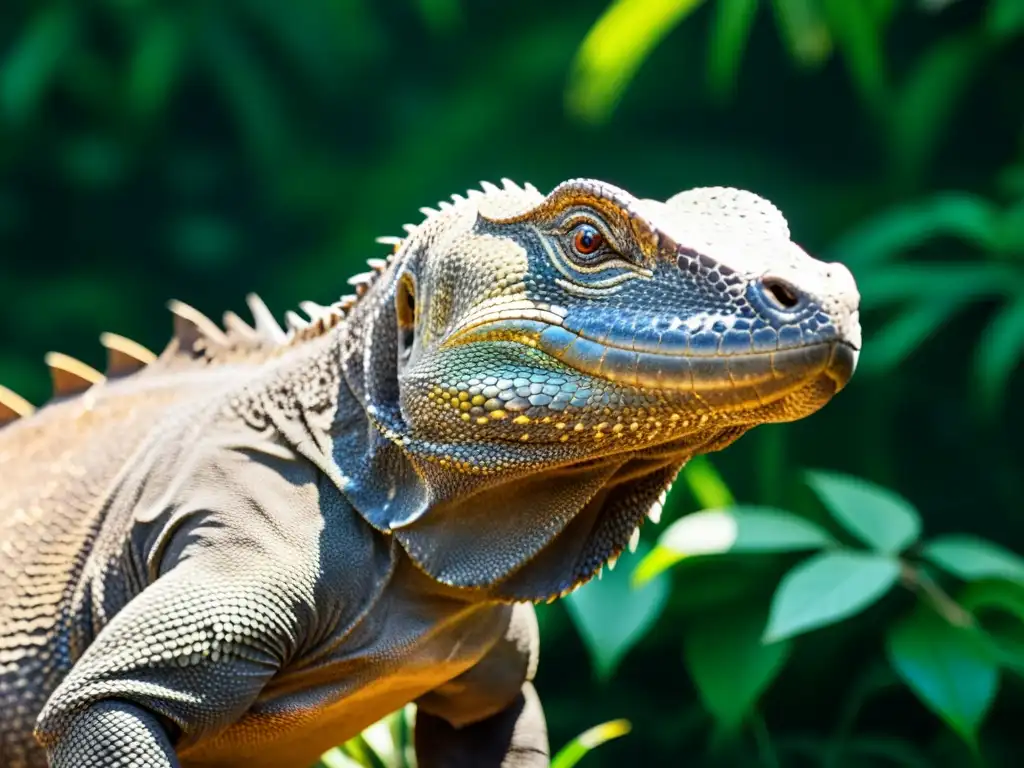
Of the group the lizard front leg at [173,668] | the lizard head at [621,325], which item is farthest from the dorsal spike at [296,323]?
the lizard front leg at [173,668]

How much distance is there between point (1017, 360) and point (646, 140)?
2603mm

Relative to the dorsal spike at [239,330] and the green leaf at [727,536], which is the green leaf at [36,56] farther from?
the dorsal spike at [239,330]

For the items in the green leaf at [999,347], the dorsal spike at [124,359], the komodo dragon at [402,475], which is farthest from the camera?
the green leaf at [999,347]

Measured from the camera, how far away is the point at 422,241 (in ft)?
8.32

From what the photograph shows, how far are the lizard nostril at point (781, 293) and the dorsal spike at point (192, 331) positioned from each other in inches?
55.3

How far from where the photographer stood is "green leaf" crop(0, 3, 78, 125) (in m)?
8.18

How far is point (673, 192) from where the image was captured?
7258 mm

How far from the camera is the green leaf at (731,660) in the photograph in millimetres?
4488

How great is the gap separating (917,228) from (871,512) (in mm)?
1539

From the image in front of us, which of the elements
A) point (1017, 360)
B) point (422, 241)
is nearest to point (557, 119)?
point (1017, 360)

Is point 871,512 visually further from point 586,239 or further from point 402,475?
point 586,239

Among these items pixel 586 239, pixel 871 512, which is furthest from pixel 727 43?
pixel 586 239

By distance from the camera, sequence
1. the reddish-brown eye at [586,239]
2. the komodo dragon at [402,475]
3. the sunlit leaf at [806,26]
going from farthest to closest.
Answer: the sunlit leaf at [806,26] < the reddish-brown eye at [586,239] < the komodo dragon at [402,475]

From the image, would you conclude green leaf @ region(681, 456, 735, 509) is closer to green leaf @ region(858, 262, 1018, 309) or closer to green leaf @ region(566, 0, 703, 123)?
green leaf @ region(858, 262, 1018, 309)
